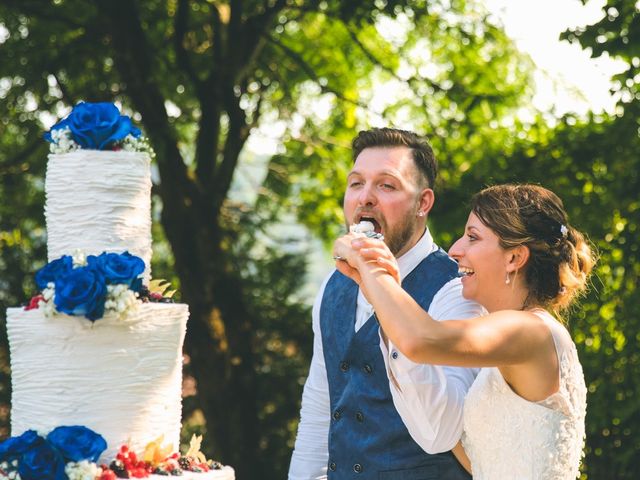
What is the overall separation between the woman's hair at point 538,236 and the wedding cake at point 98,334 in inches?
59.3

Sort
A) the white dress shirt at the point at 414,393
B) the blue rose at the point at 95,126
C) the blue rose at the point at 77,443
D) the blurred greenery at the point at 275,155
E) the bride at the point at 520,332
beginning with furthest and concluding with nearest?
the blurred greenery at the point at 275,155, the blue rose at the point at 95,126, the blue rose at the point at 77,443, the white dress shirt at the point at 414,393, the bride at the point at 520,332

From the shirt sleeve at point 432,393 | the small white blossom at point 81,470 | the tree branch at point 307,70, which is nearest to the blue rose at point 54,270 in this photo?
the small white blossom at point 81,470

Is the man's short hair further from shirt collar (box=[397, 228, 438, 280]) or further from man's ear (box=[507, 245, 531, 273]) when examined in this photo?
man's ear (box=[507, 245, 531, 273])

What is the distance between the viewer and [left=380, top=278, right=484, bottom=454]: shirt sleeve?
287cm

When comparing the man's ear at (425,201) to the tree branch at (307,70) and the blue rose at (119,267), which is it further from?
the tree branch at (307,70)

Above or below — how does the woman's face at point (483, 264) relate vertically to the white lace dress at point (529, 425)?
above

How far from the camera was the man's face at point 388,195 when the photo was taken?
140 inches

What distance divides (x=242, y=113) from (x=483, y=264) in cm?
764

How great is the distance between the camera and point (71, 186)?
4051 mm

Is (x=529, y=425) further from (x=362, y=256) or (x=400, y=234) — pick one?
(x=400, y=234)

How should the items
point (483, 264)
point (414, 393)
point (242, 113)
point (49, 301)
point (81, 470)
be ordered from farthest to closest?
1. point (242, 113)
2. point (49, 301)
3. point (81, 470)
4. point (483, 264)
5. point (414, 393)


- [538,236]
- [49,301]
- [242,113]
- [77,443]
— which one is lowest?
[77,443]

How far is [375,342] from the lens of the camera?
3.58m

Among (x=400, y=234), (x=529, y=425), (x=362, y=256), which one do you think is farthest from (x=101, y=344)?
(x=529, y=425)
